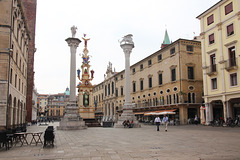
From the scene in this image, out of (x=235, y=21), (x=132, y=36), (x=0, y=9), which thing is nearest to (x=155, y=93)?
(x=132, y=36)

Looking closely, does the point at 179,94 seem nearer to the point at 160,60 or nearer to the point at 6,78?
the point at 160,60

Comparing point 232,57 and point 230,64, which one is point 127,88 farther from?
point 232,57

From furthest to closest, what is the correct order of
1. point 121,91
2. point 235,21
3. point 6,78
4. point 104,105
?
point 104,105 < point 121,91 < point 235,21 < point 6,78

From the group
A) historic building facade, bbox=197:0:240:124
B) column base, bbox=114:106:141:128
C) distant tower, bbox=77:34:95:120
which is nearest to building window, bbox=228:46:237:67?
historic building facade, bbox=197:0:240:124

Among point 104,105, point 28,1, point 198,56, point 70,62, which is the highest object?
point 28,1

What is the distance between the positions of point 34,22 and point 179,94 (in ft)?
94.4

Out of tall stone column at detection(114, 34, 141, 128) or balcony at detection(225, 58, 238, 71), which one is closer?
balcony at detection(225, 58, 238, 71)

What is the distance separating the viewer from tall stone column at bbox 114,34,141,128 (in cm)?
3056

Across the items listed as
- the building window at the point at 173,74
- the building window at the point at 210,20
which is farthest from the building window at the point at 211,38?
the building window at the point at 173,74

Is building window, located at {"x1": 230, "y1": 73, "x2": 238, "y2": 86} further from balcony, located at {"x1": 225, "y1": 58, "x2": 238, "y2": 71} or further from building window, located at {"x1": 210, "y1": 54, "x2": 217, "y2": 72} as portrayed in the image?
building window, located at {"x1": 210, "y1": 54, "x2": 217, "y2": 72}

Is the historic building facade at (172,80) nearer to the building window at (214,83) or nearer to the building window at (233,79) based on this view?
the building window at (214,83)

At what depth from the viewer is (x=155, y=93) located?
47094 millimetres

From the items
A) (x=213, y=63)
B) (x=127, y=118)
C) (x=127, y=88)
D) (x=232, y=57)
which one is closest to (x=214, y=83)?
(x=213, y=63)

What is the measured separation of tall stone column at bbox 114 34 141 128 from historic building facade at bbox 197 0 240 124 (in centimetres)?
1029
